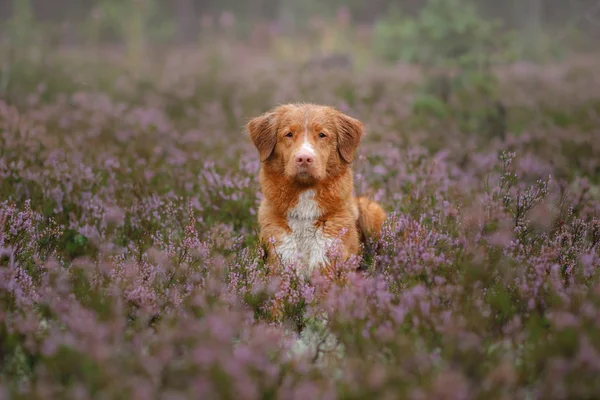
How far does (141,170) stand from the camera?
258 inches

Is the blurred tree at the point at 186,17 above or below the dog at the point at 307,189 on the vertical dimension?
below

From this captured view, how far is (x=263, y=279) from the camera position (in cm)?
411

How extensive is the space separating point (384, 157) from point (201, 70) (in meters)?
10.6

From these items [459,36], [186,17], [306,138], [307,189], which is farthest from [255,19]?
[307,189]

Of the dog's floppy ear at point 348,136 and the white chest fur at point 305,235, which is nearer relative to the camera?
the white chest fur at point 305,235

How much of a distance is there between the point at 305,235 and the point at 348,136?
102 centimetres

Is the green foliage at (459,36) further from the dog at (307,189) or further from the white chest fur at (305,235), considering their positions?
the white chest fur at (305,235)

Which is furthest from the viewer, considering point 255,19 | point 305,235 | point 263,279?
point 255,19

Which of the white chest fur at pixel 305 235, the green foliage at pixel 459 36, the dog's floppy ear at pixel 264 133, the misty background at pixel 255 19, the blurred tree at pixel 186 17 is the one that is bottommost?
the blurred tree at pixel 186 17

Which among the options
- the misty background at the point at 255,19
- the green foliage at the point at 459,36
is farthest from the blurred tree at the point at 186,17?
the green foliage at the point at 459,36

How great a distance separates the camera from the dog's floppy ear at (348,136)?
4.75m

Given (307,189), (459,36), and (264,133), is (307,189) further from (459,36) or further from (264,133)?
(459,36)

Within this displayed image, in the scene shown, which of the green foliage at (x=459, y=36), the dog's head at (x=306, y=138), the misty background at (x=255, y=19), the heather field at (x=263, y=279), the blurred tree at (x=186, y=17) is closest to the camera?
the heather field at (x=263, y=279)

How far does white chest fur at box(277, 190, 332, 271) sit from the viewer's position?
4.51 metres
